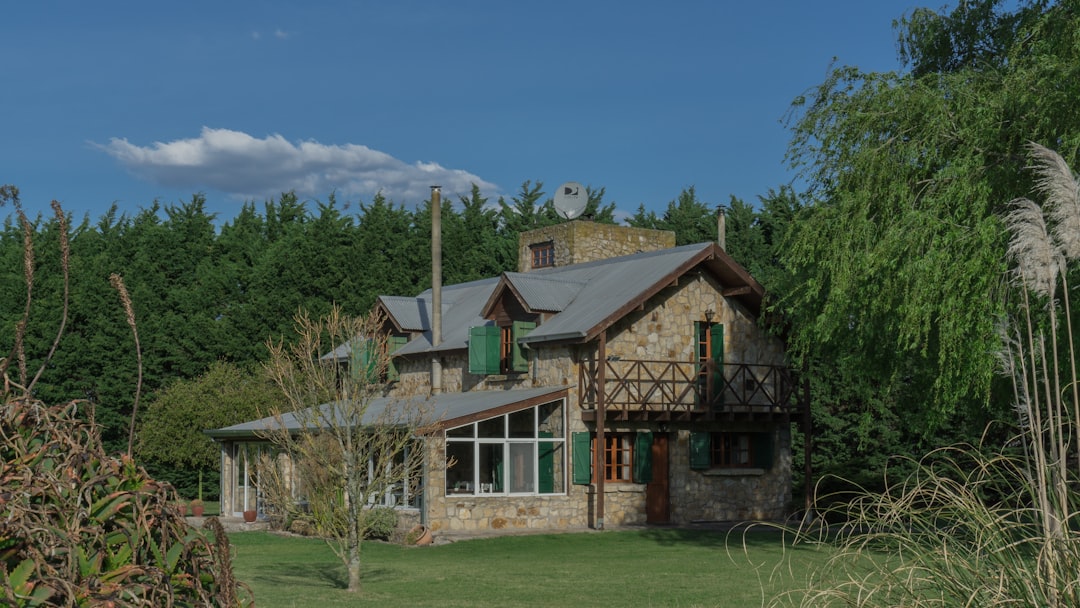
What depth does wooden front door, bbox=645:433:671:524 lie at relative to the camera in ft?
80.8

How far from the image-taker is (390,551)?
1980 centimetres

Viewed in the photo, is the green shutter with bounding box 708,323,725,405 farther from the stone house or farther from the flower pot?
the flower pot

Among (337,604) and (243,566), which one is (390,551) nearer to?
(243,566)

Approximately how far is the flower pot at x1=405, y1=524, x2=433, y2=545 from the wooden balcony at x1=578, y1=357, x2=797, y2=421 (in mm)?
4259

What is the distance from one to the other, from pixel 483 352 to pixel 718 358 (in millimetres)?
4866

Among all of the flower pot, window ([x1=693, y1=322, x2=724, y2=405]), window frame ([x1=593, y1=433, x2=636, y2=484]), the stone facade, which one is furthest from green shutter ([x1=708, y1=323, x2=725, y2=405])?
the flower pot

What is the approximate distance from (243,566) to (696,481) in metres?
11.1

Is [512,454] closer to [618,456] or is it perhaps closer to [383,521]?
[618,456]

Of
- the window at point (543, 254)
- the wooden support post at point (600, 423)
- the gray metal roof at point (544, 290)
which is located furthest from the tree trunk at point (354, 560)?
the window at point (543, 254)

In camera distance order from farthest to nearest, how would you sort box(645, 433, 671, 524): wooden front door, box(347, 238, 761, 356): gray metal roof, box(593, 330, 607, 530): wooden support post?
box(645, 433, 671, 524): wooden front door
box(347, 238, 761, 356): gray metal roof
box(593, 330, 607, 530): wooden support post

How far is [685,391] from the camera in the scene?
2416 cm

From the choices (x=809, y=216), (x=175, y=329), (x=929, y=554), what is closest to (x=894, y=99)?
(x=809, y=216)

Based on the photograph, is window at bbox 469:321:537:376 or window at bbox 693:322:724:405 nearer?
window at bbox 693:322:724:405

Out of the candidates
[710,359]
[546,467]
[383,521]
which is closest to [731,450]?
[710,359]
